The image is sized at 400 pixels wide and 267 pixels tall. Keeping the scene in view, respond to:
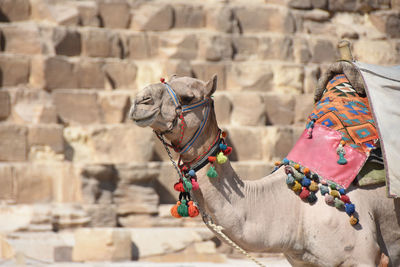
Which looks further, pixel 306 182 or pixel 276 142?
pixel 276 142

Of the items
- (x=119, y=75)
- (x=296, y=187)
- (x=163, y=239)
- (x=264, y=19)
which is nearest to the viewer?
(x=296, y=187)

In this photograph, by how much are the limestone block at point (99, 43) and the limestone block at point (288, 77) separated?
2.59 m

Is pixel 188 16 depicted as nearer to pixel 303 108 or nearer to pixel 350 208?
pixel 303 108

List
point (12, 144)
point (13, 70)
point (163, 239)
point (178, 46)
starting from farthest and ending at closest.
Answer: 1. point (178, 46)
2. point (13, 70)
3. point (12, 144)
4. point (163, 239)

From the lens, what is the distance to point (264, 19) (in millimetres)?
11227

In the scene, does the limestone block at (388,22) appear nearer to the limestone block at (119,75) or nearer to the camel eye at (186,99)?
the limestone block at (119,75)

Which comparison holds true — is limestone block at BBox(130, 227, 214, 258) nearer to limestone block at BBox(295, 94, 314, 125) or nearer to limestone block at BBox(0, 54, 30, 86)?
limestone block at BBox(295, 94, 314, 125)

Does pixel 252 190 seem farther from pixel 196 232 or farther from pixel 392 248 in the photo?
pixel 196 232

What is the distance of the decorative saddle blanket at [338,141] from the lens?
4.38 m

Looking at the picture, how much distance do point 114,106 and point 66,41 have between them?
52.3 inches

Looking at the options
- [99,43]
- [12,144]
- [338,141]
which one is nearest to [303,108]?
[99,43]

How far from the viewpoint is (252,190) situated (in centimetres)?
427

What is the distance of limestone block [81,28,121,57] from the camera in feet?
34.2

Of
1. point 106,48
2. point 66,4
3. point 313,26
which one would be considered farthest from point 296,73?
point 66,4
